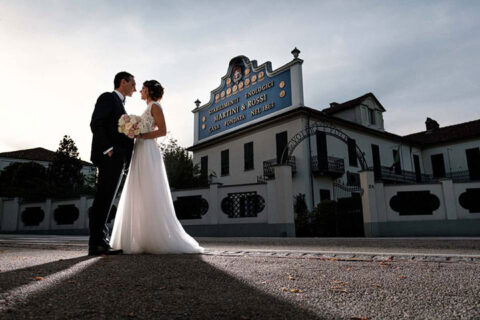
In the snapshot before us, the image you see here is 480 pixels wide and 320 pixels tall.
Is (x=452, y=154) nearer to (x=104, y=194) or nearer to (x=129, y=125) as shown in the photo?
(x=129, y=125)

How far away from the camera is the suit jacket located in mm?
3543

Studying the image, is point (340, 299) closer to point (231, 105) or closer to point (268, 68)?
point (268, 68)

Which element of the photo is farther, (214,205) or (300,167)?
(300,167)

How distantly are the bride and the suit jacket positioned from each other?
23 centimetres

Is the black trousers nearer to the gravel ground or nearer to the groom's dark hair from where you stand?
the gravel ground

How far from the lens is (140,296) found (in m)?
1.56

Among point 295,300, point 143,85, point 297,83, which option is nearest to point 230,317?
point 295,300

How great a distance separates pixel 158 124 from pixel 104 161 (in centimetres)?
78

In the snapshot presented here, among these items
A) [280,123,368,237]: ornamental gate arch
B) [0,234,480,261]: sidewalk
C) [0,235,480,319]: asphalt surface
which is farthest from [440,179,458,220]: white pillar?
[0,235,480,319]: asphalt surface

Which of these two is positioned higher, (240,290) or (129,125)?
(129,125)

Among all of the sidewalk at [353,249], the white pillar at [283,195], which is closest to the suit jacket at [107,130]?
the sidewalk at [353,249]

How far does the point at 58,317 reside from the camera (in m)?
1.23

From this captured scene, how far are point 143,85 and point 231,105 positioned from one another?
1818cm

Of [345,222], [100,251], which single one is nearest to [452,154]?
[345,222]
